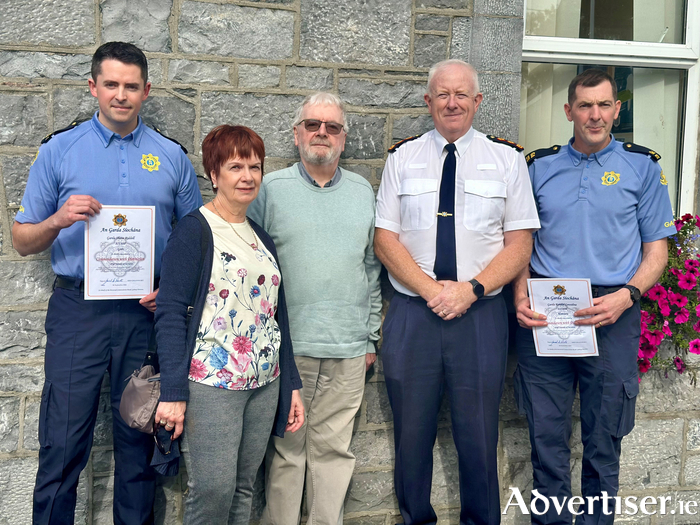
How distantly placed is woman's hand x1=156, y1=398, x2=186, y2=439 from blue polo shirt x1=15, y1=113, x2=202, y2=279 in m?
0.69

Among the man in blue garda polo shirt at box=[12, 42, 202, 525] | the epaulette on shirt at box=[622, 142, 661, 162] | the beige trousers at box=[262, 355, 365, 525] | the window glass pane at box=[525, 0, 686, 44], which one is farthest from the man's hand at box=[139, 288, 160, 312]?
the window glass pane at box=[525, 0, 686, 44]

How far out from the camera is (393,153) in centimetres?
290

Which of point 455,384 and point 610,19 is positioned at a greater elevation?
point 610,19

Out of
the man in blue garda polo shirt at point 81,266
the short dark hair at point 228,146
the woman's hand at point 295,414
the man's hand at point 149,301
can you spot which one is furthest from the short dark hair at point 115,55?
the woman's hand at point 295,414

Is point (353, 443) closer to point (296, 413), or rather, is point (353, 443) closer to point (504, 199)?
point (296, 413)

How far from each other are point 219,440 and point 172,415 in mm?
188

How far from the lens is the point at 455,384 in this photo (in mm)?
2709

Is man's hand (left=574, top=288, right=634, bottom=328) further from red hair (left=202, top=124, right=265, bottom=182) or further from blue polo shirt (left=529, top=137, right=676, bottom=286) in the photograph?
red hair (left=202, top=124, right=265, bottom=182)

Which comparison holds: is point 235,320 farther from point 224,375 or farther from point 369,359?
point 369,359

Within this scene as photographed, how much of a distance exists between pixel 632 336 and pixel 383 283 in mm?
1196

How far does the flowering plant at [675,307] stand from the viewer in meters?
3.07

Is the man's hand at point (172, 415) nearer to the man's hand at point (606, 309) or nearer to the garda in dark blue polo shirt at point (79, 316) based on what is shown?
the garda in dark blue polo shirt at point (79, 316)

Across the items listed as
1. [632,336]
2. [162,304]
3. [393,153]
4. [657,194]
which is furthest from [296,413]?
[657,194]

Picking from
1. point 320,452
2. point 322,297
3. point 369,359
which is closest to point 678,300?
point 369,359
